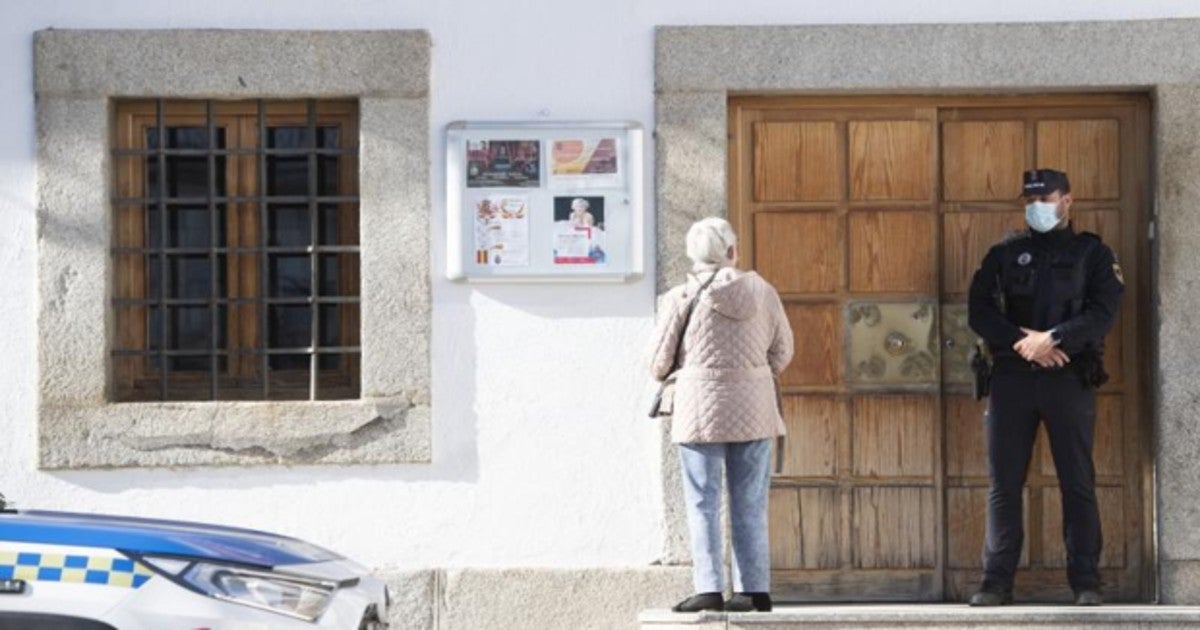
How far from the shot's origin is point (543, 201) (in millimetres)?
9781

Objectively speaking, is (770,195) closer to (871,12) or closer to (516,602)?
(871,12)

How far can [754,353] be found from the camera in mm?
9062

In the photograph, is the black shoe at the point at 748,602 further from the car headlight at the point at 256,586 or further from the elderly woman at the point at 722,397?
the car headlight at the point at 256,586

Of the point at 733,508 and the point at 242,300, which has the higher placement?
the point at 242,300

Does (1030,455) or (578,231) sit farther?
(578,231)

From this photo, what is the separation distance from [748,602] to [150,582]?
3.50 meters

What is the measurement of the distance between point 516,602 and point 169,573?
145 inches

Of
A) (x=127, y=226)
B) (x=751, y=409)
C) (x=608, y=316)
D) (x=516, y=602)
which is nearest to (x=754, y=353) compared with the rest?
(x=751, y=409)

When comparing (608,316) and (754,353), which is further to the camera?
(608,316)

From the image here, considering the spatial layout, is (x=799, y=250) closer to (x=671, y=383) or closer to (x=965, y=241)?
(x=965, y=241)

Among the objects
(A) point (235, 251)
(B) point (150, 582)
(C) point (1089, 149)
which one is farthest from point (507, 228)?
(B) point (150, 582)

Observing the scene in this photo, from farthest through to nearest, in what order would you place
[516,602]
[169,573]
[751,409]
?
1. [516,602]
2. [751,409]
3. [169,573]

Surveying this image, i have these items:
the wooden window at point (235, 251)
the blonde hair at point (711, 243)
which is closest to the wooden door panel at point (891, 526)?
the blonde hair at point (711, 243)

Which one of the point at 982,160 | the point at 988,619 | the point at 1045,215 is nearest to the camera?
the point at 988,619
